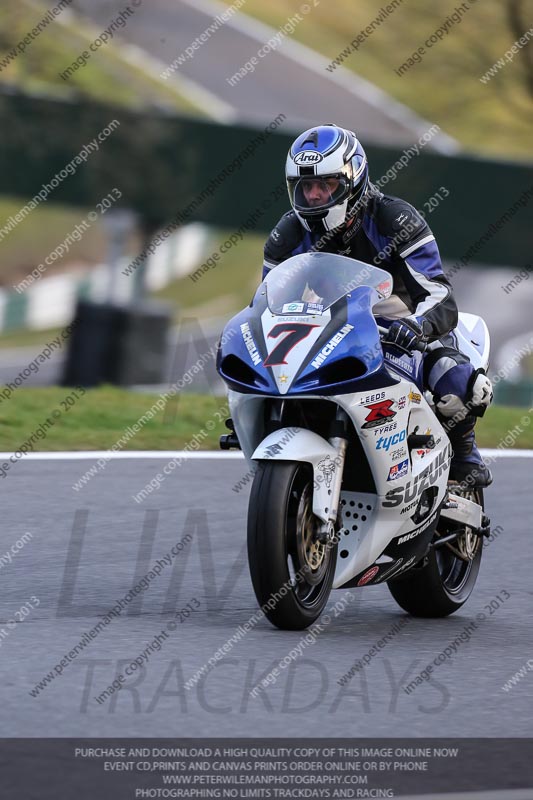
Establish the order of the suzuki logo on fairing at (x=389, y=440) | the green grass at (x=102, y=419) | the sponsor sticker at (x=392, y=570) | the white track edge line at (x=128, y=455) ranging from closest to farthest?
the suzuki logo on fairing at (x=389, y=440) < the sponsor sticker at (x=392, y=570) < the white track edge line at (x=128, y=455) < the green grass at (x=102, y=419)

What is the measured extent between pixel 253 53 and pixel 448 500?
132 feet

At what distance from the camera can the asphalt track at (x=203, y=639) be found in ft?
14.5

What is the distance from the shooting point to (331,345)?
5438 mm

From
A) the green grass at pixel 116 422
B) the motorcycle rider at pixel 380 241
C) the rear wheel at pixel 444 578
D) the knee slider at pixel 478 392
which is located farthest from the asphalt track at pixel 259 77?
the knee slider at pixel 478 392

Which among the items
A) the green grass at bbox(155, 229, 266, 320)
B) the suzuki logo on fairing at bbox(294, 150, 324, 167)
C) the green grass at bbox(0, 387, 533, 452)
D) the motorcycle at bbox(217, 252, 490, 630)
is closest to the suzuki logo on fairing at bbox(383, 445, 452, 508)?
the motorcycle at bbox(217, 252, 490, 630)

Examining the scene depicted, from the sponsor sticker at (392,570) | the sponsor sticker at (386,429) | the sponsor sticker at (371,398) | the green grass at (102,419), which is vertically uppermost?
the sponsor sticker at (371,398)

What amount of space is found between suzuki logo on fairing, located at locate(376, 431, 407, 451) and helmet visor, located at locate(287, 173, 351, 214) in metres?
0.92

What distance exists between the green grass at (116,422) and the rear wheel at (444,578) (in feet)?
13.6

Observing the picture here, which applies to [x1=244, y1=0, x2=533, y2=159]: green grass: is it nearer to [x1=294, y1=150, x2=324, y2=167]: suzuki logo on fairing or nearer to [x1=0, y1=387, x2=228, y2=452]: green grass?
[x1=0, y1=387, x2=228, y2=452]: green grass

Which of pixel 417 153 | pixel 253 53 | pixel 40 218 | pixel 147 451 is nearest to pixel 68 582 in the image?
pixel 147 451

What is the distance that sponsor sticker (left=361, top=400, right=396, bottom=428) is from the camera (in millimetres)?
5504

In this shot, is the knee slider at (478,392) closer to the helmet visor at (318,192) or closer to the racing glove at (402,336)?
the racing glove at (402,336)

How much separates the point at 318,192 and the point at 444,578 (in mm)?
1813

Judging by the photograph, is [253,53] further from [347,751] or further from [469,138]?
[347,751]
